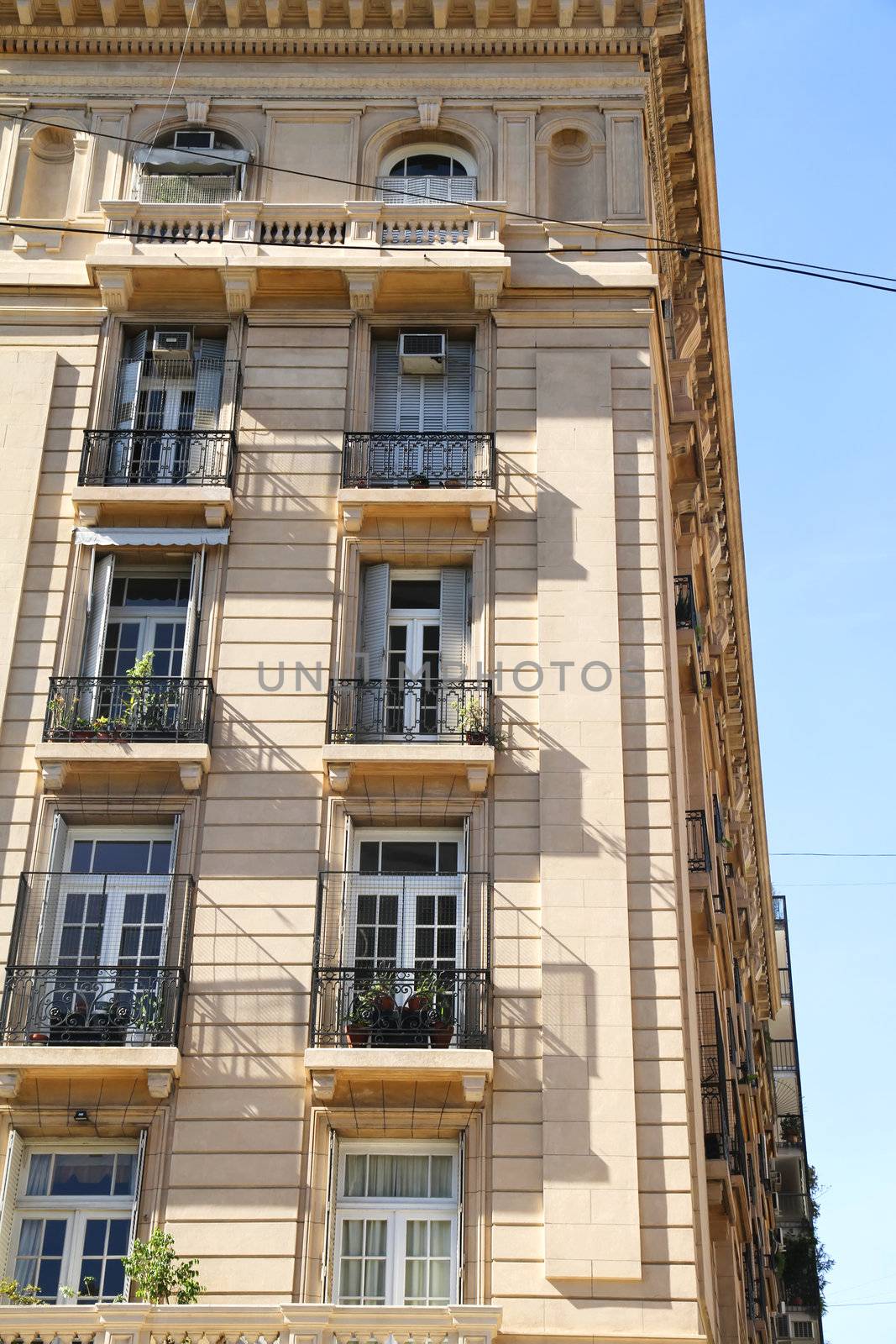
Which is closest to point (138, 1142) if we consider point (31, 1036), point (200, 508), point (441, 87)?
point (31, 1036)

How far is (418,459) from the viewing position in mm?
24328

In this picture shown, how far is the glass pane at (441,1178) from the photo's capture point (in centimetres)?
2014

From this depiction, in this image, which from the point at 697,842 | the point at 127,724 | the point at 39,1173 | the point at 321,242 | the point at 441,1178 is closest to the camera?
the point at 441,1178

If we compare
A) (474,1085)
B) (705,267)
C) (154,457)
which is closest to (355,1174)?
(474,1085)

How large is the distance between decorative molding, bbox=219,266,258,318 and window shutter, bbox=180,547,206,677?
154 inches

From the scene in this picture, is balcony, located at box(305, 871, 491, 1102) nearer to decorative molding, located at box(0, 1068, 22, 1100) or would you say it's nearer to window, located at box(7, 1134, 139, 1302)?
window, located at box(7, 1134, 139, 1302)

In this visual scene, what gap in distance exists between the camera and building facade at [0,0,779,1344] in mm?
19797

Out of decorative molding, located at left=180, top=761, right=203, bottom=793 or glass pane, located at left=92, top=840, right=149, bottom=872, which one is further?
glass pane, located at left=92, top=840, right=149, bottom=872

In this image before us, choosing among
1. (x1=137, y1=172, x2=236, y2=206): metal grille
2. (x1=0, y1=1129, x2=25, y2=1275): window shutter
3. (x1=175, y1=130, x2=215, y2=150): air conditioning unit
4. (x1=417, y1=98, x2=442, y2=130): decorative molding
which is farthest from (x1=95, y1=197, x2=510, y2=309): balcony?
(x1=0, y1=1129, x2=25, y2=1275): window shutter

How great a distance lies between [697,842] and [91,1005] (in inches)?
475

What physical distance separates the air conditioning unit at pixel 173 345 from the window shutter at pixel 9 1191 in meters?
10.7

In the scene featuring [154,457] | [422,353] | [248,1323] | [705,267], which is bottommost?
[248,1323]

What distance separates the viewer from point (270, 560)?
2347 centimetres

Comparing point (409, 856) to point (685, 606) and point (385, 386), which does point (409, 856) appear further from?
point (685, 606)
